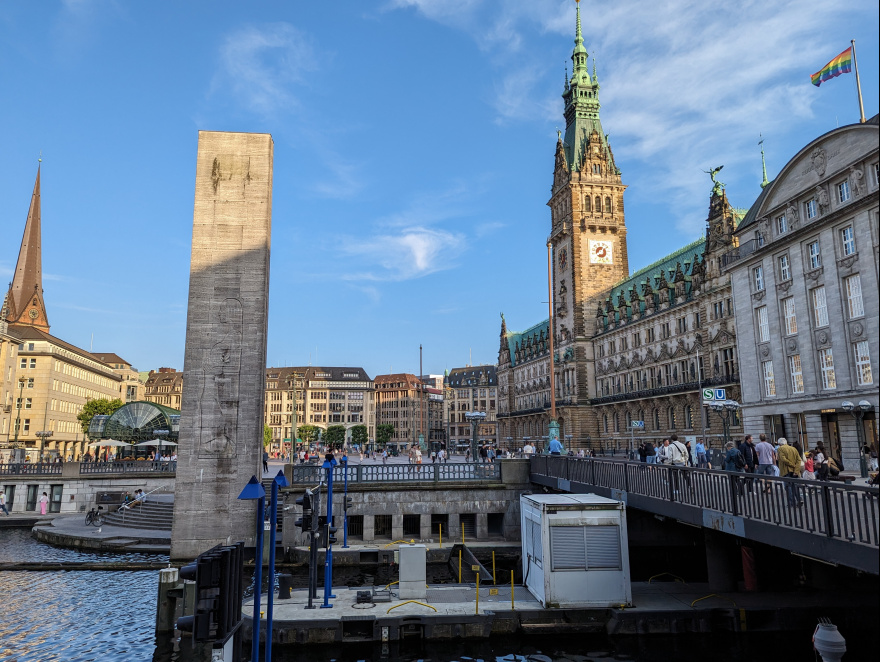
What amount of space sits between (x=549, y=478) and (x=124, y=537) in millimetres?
24860

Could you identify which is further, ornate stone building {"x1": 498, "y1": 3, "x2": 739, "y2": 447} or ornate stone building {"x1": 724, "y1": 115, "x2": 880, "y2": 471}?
ornate stone building {"x1": 498, "y1": 3, "x2": 739, "y2": 447}

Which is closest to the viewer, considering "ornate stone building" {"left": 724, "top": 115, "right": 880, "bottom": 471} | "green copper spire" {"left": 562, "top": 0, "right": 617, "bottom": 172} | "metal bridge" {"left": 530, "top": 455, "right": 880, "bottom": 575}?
"metal bridge" {"left": 530, "top": 455, "right": 880, "bottom": 575}

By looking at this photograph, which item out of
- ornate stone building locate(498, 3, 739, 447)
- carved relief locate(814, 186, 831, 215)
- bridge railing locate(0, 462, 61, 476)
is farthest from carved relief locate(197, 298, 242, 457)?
ornate stone building locate(498, 3, 739, 447)

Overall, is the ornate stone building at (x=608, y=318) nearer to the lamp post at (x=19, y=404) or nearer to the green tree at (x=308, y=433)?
the green tree at (x=308, y=433)

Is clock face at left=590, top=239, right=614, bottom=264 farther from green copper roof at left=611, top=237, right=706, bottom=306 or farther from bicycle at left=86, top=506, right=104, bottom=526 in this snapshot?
bicycle at left=86, top=506, right=104, bottom=526

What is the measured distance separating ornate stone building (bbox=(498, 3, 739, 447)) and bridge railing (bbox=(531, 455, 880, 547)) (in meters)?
50.2

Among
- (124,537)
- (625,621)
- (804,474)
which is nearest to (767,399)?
(804,474)

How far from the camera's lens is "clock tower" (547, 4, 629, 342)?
109m

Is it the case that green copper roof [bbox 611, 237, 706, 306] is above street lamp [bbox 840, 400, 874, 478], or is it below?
above

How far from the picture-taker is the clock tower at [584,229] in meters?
109

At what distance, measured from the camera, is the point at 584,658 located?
18391mm

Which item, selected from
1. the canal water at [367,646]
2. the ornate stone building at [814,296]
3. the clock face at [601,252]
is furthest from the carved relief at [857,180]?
the clock face at [601,252]

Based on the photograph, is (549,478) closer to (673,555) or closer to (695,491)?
(673,555)

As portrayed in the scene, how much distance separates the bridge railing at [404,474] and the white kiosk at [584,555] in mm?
15277
